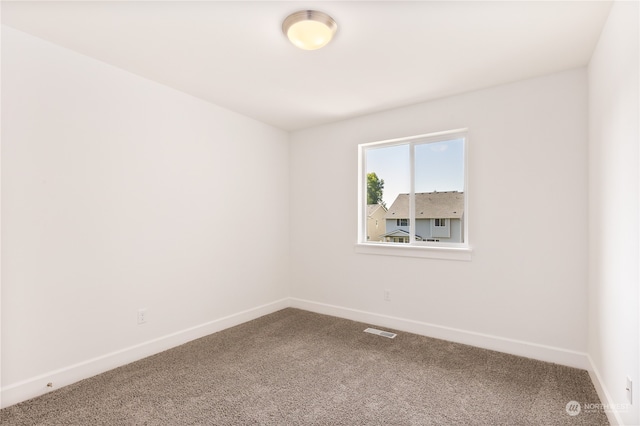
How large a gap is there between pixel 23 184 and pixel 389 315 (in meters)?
3.31

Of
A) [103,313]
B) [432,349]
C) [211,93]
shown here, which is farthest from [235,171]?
[432,349]

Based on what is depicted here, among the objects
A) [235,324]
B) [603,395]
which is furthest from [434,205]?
[235,324]

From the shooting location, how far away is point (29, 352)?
82.6 inches

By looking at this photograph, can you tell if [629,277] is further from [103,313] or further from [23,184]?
[23,184]

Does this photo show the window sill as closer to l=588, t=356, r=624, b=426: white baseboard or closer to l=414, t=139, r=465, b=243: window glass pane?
l=414, t=139, r=465, b=243: window glass pane

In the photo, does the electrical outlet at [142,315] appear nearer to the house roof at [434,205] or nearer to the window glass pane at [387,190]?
the window glass pane at [387,190]

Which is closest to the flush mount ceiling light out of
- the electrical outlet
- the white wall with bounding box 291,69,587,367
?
the white wall with bounding box 291,69,587,367

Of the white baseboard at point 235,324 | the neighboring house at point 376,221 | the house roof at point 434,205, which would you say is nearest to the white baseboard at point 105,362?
the white baseboard at point 235,324

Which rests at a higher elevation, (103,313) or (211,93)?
(211,93)

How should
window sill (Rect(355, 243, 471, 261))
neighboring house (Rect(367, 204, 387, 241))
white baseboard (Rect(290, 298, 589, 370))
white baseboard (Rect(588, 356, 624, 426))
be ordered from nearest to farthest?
white baseboard (Rect(588, 356, 624, 426)) → white baseboard (Rect(290, 298, 589, 370)) → window sill (Rect(355, 243, 471, 261)) → neighboring house (Rect(367, 204, 387, 241))

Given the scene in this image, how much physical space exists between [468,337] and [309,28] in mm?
2903

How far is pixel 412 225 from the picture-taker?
346cm

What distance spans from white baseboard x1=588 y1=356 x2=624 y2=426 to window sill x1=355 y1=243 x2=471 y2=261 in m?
1.15

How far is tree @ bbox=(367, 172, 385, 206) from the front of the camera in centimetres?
379
